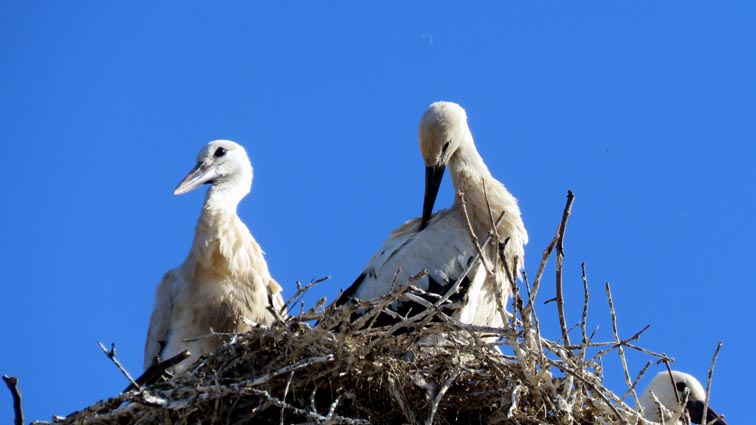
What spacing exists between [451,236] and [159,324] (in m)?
1.35

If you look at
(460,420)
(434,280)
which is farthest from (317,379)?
(434,280)

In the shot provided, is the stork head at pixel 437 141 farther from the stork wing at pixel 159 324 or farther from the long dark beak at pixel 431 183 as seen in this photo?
the stork wing at pixel 159 324

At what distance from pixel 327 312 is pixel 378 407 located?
35 cm

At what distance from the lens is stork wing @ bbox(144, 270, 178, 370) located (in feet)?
19.2

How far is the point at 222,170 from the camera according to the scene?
20.8 feet

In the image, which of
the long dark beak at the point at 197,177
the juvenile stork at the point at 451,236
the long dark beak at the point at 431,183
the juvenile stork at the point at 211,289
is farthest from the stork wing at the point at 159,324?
the long dark beak at the point at 431,183

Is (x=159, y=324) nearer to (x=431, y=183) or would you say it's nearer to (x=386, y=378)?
(x=431, y=183)

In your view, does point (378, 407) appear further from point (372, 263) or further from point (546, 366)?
point (372, 263)

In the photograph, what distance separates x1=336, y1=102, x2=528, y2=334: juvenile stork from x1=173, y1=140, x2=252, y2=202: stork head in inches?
30.4

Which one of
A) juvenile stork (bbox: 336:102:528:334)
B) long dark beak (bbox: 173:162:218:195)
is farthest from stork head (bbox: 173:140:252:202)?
juvenile stork (bbox: 336:102:528:334)

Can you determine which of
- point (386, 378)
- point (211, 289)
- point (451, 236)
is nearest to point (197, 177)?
point (211, 289)

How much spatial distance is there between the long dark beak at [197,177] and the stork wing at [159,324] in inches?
18.0

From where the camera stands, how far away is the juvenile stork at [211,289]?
581cm

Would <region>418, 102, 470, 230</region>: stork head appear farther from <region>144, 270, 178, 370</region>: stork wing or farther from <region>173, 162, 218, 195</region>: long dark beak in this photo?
<region>144, 270, 178, 370</region>: stork wing
